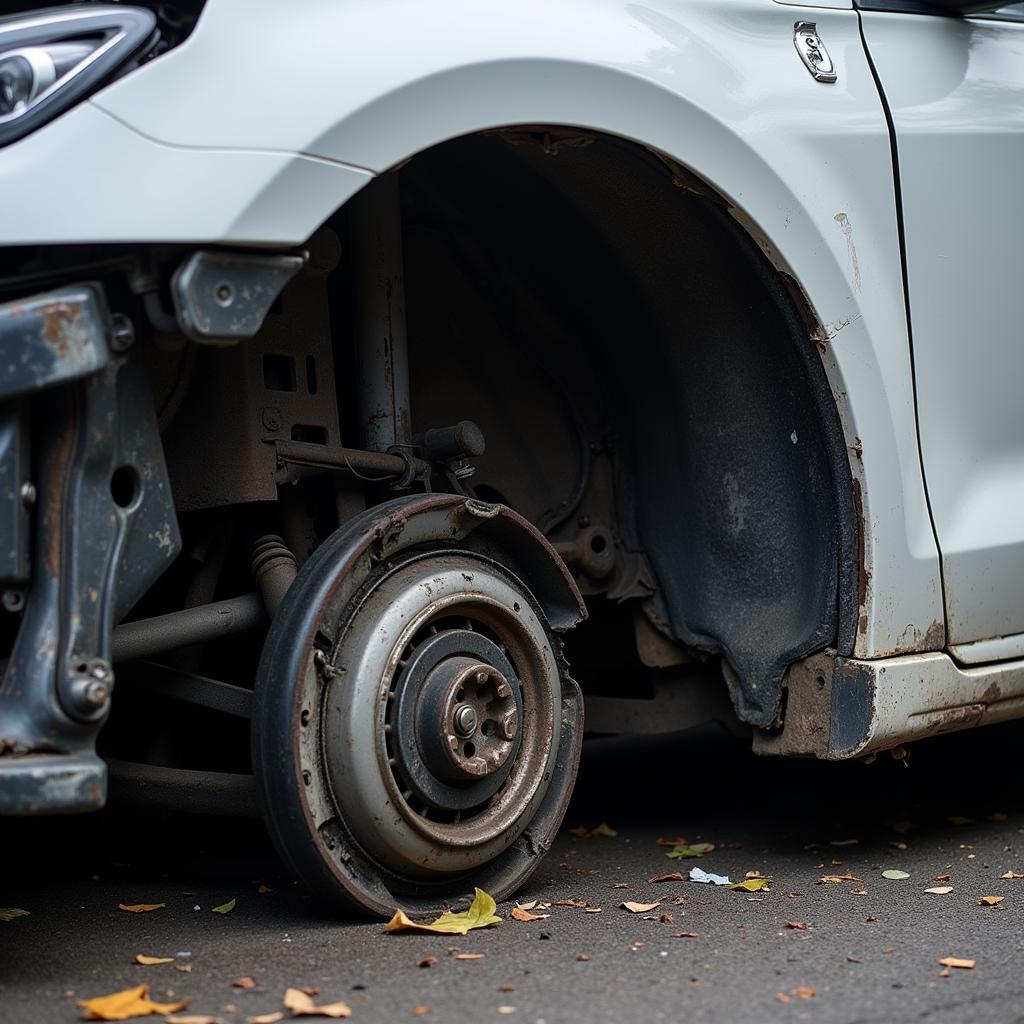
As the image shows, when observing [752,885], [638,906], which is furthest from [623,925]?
[752,885]

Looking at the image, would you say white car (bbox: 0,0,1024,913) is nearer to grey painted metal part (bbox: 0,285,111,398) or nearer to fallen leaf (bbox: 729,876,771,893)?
grey painted metal part (bbox: 0,285,111,398)

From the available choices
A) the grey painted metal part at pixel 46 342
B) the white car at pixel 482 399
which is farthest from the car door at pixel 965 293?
the grey painted metal part at pixel 46 342

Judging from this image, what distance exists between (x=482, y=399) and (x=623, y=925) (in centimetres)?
112

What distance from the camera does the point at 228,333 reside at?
205 cm

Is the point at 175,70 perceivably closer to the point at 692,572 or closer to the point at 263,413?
the point at 263,413

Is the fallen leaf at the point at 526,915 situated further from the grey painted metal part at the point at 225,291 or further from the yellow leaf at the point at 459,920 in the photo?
the grey painted metal part at the point at 225,291

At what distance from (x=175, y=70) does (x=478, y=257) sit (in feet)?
3.63

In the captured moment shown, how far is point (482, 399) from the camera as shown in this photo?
3.12m

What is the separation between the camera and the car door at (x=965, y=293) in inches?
110

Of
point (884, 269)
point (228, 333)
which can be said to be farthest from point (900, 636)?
point (228, 333)

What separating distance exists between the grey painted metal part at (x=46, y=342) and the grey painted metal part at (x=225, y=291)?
13cm

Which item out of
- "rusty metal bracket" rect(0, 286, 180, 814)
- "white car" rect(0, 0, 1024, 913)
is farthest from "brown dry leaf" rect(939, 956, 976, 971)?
"rusty metal bracket" rect(0, 286, 180, 814)

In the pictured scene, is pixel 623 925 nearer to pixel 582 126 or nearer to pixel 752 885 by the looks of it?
pixel 752 885

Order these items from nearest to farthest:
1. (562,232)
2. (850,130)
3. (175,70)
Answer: (175,70), (850,130), (562,232)
